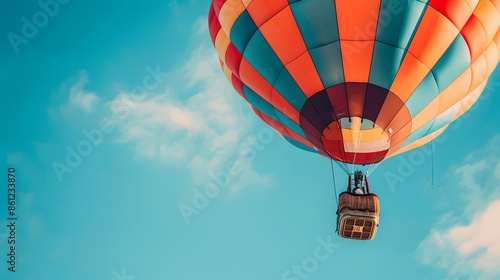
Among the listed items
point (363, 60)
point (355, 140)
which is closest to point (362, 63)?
point (363, 60)

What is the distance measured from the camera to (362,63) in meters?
9.41

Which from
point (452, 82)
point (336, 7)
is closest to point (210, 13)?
point (336, 7)

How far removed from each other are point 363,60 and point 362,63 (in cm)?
5

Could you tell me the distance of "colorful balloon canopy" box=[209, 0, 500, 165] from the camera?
9.32m

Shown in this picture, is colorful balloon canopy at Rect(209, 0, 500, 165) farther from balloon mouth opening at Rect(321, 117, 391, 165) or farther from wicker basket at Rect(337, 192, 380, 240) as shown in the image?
wicker basket at Rect(337, 192, 380, 240)

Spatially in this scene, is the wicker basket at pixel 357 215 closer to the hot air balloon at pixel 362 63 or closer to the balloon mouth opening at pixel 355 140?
the hot air balloon at pixel 362 63

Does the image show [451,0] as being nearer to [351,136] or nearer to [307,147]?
[351,136]

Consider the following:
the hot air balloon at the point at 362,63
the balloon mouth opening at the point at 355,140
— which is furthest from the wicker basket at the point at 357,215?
the balloon mouth opening at the point at 355,140

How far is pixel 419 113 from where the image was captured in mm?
9984

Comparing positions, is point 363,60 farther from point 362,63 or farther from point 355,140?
point 355,140

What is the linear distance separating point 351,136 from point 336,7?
1997 millimetres

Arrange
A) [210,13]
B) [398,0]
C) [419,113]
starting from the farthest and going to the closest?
[210,13] → [419,113] → [398,0]

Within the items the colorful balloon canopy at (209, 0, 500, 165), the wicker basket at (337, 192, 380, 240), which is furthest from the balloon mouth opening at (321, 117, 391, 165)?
the wicker basket at (337, 192, 380, 240)

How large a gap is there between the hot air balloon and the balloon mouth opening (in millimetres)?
17
